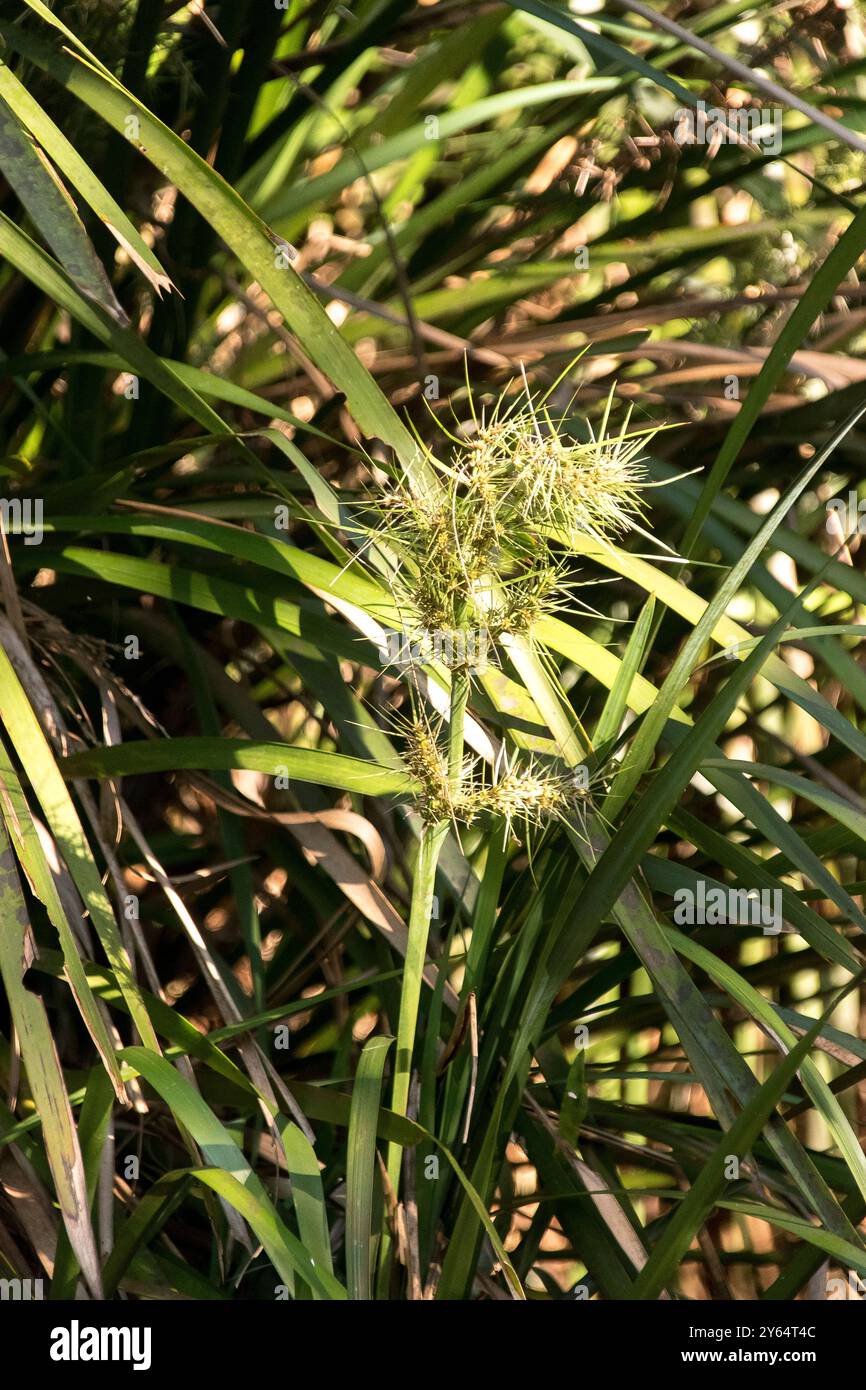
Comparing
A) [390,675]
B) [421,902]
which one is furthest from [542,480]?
[390,675]

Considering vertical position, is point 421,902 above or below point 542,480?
→ below

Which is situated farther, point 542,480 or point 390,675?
point 390,675

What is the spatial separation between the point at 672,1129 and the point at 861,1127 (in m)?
0.29

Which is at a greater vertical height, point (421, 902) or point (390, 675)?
point (390, 675)

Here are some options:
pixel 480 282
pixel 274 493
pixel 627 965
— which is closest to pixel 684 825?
pixel 627 965

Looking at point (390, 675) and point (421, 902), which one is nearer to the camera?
point (421, 902)

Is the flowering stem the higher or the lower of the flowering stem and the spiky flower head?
the lower

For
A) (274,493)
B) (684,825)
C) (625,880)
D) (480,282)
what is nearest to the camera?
(625,880)

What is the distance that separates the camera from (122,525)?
580 millimetres

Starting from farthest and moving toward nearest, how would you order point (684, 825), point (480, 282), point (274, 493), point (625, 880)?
point (480, 282) < point (274, 493) < point (684, 825) < point (625, 880)

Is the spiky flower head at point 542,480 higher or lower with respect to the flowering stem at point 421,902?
higher

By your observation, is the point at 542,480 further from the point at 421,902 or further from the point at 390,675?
the point at 390,675
